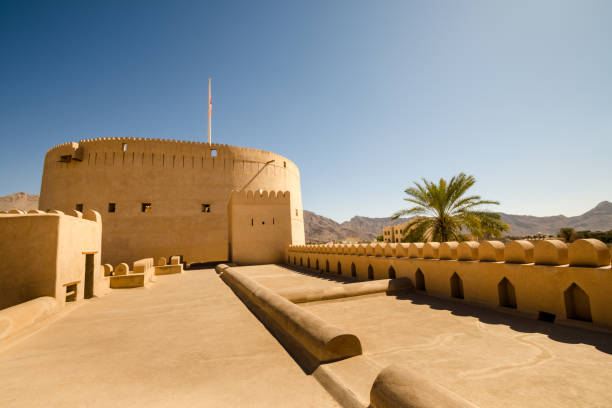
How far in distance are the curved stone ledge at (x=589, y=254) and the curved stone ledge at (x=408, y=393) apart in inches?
115

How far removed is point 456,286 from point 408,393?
3817 millimetres

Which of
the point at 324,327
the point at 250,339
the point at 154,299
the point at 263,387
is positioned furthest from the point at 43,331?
the point at 324,327

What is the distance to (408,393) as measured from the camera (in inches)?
57.3

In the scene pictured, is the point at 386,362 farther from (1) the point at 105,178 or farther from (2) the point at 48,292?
(1) the point at 105,178

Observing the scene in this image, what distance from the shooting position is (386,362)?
2.30m

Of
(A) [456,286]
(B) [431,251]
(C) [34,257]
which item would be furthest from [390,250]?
(C) [34,257]

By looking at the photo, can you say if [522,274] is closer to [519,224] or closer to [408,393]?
[408,393]

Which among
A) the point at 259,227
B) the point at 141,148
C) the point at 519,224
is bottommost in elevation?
the point at 259,227

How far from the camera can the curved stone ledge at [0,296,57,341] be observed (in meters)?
3.36

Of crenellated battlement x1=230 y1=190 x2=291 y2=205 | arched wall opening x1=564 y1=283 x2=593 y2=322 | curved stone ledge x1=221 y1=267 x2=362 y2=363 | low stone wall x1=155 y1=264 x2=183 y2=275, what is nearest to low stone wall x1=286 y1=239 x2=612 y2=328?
arched wall opening x1=564 y1=283 x2=593 y2=322

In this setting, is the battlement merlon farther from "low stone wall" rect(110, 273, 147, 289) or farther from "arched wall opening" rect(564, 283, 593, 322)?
"arched wall opening" rect(564, 283, 593, 322)

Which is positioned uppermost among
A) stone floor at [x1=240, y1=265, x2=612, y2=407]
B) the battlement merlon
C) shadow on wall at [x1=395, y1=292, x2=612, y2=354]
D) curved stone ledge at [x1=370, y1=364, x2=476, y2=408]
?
the battlement merlon

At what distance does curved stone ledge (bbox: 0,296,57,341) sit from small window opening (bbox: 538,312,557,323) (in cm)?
619

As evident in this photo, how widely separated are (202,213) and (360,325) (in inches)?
789
